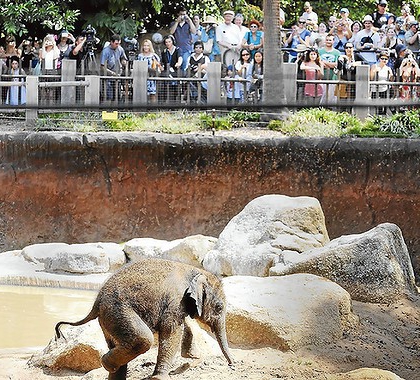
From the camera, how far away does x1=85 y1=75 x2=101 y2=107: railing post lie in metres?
14.8

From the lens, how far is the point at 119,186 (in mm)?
14125

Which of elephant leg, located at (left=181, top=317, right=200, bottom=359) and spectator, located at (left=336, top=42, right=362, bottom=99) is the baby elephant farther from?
spectator, located at (left=336, top=42, right=362, bottom=99)

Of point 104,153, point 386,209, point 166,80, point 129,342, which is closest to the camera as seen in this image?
point 129,342

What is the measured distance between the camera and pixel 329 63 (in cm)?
1530

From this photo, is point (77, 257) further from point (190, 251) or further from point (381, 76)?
point (381, 76)

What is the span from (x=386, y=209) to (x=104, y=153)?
162 inches

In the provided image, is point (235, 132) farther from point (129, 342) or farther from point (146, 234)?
point (129, 342)

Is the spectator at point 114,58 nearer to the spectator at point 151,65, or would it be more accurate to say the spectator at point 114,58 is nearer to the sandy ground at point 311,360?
the spectator at point 151,65

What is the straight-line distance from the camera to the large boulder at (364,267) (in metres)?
9.51

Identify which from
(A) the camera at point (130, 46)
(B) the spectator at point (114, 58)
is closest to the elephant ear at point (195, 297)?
(B) the spectator at point (114, 58)

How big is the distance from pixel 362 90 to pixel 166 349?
29.6 ft

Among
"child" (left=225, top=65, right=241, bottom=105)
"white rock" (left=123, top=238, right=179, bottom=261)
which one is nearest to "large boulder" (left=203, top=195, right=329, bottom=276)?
"white rock" (left=123, top=238, right=179, bottom=261)

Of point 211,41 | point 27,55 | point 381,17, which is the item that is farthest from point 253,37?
point 27,55

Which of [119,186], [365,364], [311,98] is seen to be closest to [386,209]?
[311,98]
